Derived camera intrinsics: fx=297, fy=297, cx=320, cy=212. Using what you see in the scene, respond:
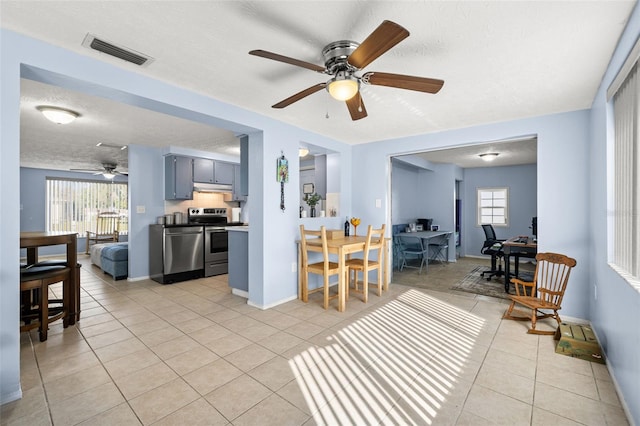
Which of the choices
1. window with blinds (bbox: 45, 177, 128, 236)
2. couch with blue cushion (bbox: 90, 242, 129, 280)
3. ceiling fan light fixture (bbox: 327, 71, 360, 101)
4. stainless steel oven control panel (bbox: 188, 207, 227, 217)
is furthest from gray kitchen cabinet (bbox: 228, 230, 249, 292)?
window with blinds (bbox: 45, 177, 128, 236)

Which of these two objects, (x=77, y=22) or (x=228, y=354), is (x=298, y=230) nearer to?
(x=228, y=354)

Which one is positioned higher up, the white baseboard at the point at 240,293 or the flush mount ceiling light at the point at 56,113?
the flush mount ceiling light at the point at 56,113

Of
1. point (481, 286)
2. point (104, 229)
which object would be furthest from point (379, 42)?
point (104, 229)

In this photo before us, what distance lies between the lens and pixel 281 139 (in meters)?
3.76

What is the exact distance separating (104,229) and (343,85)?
9.23m

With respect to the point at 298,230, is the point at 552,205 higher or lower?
higher

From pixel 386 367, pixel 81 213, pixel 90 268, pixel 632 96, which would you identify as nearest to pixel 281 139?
pixel 386 367

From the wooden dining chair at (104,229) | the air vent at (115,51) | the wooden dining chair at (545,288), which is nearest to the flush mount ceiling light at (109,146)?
the air vent at (115,51)

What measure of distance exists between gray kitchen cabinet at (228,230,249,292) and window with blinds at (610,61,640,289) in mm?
3684

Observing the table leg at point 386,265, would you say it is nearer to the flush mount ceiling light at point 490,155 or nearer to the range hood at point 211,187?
the flush mount ceiling light at point 490,155

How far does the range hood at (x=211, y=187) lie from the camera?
18.6 feet

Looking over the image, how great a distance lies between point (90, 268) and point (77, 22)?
19.4 feet

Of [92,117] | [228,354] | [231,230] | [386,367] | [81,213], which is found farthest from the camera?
[81,213]

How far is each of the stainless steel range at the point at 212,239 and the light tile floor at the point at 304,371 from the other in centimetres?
188
